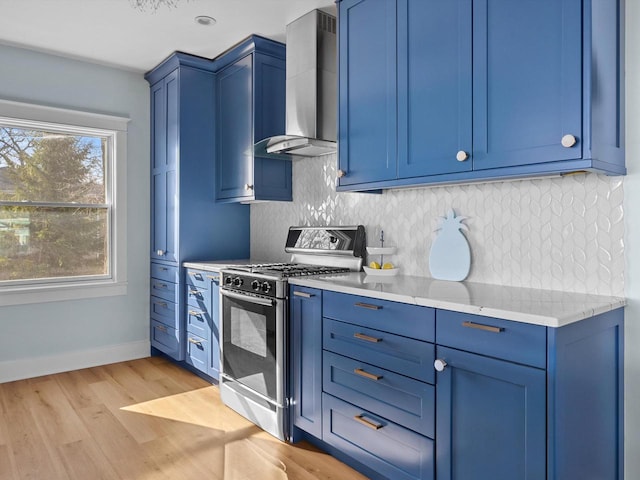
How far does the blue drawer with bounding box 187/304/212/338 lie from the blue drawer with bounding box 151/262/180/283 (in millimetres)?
290

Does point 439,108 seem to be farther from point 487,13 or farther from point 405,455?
point 405,455

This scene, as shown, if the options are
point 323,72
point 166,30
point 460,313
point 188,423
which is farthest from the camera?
point 166,30

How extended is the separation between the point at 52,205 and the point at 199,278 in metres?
1.43

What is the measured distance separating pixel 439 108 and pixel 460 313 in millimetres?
997


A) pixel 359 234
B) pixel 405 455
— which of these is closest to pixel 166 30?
pixel 359 234

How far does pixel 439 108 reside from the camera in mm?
2180

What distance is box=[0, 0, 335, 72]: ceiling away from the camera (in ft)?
9.62

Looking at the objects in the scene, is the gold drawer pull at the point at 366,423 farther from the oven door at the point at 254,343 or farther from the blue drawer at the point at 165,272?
the blue drawer at the point at 165,272

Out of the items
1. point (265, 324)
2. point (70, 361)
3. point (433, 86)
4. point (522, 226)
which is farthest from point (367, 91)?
point (70, 361)

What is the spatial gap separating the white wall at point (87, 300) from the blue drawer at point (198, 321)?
811mm

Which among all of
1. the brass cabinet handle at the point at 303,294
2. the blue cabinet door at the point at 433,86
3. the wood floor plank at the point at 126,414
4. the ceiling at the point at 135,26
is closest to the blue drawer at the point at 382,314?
the brass cabinet handle at the point at 303,294

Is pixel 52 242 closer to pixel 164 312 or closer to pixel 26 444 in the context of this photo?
pixel 164 312

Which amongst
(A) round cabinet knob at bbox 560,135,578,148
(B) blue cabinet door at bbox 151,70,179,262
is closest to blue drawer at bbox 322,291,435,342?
(A) round cabinet knob at bbox 560,135,578,148

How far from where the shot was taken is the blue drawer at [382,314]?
6.18 feet
